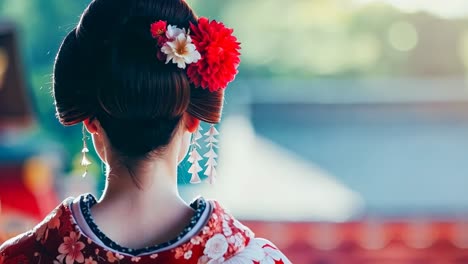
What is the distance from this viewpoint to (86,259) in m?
1.10

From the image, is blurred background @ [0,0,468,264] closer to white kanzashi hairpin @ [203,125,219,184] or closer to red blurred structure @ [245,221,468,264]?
red blurred structure @ [245,221,468,264]

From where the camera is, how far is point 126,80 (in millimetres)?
1068

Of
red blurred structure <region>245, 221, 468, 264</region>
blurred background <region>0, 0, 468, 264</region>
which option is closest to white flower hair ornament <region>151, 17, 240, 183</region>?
red blurred structure <region>245, 221, 468, 264</region>

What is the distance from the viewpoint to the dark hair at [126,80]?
1.07 m

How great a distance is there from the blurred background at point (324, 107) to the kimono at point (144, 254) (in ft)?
8.95

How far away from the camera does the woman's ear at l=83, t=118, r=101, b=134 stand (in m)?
1.13

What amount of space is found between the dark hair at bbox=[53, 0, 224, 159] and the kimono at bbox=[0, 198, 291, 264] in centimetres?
13

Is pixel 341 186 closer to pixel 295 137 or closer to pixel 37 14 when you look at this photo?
pixel 295 137

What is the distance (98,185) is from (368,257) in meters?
1.62

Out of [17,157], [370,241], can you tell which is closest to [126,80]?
[370,241]

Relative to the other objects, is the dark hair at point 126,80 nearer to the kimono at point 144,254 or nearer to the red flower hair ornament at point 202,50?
the red flower hair ornament at point 202,50

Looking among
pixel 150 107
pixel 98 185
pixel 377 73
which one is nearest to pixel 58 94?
pixel 150 107

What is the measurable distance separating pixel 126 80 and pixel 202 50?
127 mm

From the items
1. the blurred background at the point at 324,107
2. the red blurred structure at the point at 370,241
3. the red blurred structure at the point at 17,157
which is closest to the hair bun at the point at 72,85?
the red blurred structure at the point at 370,241
